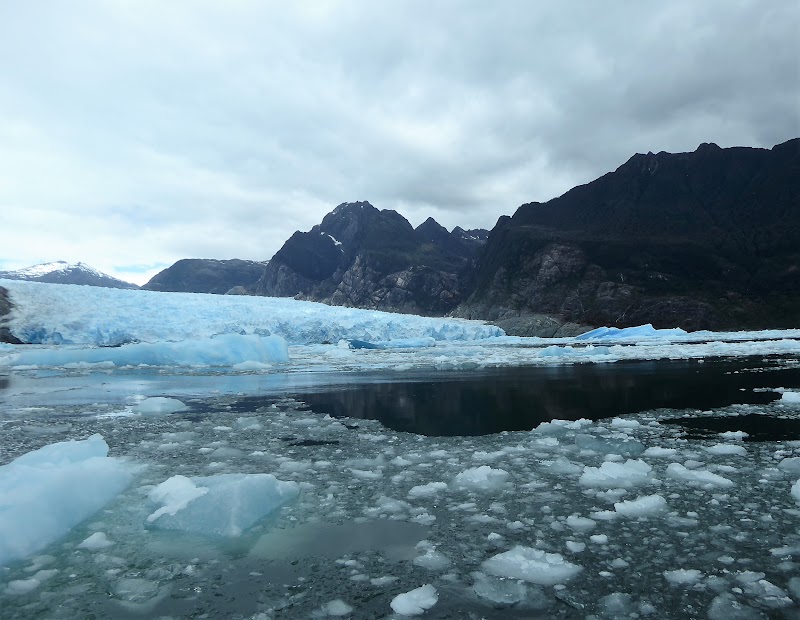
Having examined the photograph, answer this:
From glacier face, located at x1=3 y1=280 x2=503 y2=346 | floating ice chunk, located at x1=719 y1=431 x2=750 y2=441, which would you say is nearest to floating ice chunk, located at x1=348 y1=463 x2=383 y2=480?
floating ice chunk, located at x1=719 y1=431 x2=750 y2=441

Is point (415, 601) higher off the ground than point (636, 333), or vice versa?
point (415, 601)

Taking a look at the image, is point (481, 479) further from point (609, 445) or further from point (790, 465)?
point (790, 465)

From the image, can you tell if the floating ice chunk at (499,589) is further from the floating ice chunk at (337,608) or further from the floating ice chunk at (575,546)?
the floating ice chunk at (337,608)

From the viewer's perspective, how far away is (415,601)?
2910mm

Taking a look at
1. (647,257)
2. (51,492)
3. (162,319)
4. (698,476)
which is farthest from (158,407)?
(647,257)

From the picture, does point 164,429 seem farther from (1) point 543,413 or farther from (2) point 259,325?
(2) point 259,325

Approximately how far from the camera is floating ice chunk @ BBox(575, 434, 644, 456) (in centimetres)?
638

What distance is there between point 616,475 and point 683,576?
217 cm

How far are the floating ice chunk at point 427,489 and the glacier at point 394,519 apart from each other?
1.1 inches

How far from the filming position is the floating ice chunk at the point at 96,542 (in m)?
3.88

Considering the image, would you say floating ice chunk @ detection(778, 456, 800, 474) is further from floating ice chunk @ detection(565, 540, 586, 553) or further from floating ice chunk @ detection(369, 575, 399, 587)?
floating ice chunk @ detection(369, 575, 399, 587)

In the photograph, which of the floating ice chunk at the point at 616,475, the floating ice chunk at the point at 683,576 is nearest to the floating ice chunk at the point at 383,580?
the floating ice chunk at the point at 683,576

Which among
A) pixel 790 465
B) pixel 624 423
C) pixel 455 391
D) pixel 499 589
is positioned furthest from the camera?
pixel 455 391

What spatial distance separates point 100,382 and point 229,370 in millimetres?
5112
